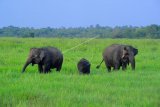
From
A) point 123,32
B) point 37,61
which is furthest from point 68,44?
point 123,32

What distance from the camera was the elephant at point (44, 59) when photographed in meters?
15.0

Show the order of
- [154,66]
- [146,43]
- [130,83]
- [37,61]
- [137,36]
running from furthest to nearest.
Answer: [137,36]
[146,43]
[154,66]
[37,61]
[130,83]

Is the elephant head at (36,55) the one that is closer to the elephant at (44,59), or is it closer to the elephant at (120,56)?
the elephant at (44,59)

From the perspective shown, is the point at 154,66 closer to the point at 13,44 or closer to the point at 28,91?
the point at 28,91

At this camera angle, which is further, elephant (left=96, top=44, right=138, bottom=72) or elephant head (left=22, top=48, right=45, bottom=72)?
elephant (left=96, top=44, right=138, bottom=72)

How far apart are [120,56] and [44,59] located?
3.12m

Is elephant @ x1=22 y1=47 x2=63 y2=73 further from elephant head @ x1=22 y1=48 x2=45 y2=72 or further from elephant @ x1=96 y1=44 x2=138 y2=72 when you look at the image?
elephant @ x1=96 y1=44 x2=138 y2=72

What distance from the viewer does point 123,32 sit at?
6134cm

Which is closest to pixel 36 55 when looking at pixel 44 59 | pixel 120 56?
pixel 44 59

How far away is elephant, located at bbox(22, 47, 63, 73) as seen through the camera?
49.3ft

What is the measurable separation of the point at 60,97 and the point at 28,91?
0.74 m

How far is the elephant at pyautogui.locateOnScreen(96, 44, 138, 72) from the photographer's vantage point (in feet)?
53.6

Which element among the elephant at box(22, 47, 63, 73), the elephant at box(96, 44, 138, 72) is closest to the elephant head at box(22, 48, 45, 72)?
the elephant at box(22, 47, 63, 73)

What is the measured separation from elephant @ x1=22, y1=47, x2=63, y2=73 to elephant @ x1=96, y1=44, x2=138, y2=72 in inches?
70.7
